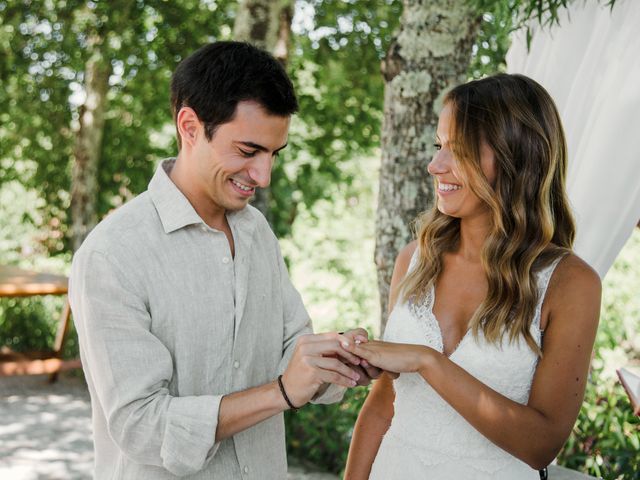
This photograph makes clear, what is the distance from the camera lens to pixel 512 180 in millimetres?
2178

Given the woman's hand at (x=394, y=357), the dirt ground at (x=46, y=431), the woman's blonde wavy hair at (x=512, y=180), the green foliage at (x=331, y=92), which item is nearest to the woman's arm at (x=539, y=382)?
the woman's hand at (x=394, y=357)

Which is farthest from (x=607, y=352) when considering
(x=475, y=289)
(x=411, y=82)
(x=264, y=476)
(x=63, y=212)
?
(x=63, y=212)

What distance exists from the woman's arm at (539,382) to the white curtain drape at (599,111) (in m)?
1.21

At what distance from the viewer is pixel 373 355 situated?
2.01m

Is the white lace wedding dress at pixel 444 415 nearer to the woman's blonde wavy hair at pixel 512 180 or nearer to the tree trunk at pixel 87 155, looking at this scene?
the woman's blonde wavy hair at pixel 512 180

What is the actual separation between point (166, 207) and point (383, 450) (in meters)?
1.00

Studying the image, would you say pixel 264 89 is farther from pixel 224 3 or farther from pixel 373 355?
pixel 224 3


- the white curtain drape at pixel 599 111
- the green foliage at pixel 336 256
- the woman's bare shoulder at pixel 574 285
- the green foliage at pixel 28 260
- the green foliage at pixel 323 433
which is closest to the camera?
the woman's bare shoulder at pixel 574 285

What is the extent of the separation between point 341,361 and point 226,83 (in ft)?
2.53

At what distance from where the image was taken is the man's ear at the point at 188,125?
2002mm

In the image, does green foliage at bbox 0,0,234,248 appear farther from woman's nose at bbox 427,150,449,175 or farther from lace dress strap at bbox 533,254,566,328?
lace dress strap at bbox 533,254,566,328

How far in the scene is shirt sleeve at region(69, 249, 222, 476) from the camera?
177 centimetres

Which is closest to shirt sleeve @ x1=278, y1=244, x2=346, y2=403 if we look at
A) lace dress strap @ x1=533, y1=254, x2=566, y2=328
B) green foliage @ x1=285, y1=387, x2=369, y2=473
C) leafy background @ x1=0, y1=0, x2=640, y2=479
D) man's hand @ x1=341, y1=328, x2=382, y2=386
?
man's hand @ x1=341, y1=328, x2=382, y2=386

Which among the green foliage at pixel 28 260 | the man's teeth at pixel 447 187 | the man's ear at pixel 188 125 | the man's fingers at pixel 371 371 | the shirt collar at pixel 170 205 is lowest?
the green foliage at pixel 28 260
